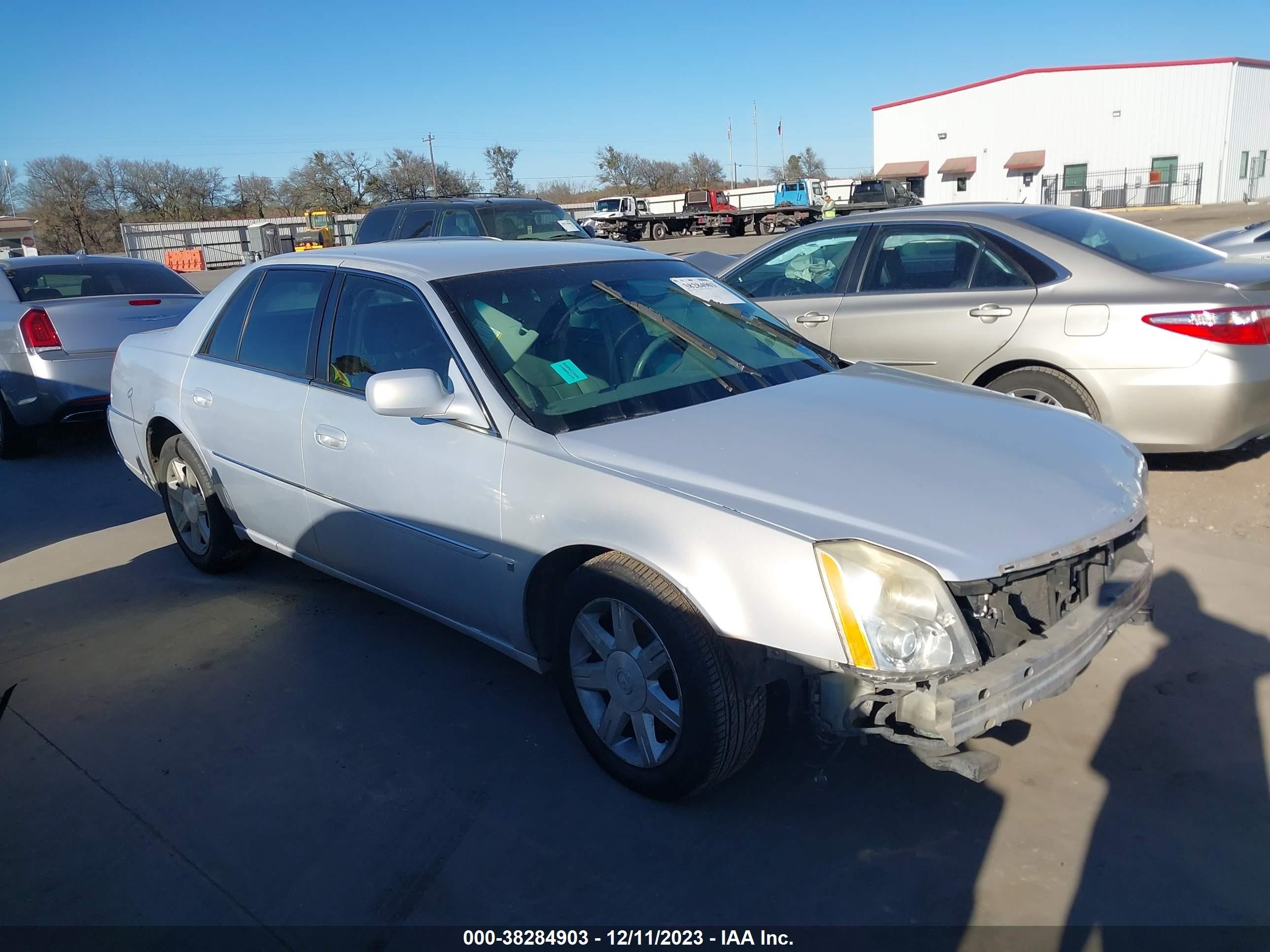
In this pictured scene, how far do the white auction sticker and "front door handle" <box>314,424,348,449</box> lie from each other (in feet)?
4.92

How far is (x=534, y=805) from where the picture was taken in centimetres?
296

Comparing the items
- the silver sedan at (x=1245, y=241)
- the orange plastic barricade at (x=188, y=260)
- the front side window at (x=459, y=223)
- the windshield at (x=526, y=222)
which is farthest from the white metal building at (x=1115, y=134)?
the front side window at (x=459, y=223)

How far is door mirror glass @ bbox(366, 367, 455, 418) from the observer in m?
3.10

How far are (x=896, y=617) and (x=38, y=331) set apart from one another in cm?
739

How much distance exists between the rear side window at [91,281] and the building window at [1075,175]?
5191 cm

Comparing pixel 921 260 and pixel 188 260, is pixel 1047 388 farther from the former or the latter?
pixel 188 260

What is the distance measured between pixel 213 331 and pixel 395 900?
3.07 metres

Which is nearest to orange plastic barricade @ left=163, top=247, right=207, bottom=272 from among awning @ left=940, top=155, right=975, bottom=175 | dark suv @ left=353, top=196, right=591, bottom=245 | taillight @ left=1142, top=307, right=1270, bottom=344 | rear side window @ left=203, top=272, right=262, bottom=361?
dark suv @ left=353, top=196, right=591, bottom=245

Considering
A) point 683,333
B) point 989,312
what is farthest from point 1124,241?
point 683,333

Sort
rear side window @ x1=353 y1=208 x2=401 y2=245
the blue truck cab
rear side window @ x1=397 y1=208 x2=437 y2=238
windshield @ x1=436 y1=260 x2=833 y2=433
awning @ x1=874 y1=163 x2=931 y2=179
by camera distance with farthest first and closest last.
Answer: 1. awning @ x1=874 y1=163 x2=931 y2=179
2. the blue truck cab
3. rear side window @ x1=353 y1=208 x2=401 y2=245
4. rear side window @ x1=397 y1=208 x2=437 y2=238
5. windshield @ x1=436 y1=260 x2=833 y2=433

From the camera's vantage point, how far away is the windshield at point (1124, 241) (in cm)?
530

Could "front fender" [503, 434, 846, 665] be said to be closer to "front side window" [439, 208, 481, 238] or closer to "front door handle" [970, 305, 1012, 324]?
"front door handle" [970, 305, 1012, 324]

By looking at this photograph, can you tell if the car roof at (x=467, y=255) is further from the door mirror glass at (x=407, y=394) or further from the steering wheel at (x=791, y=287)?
the steering wheel at (x=791, y=287)

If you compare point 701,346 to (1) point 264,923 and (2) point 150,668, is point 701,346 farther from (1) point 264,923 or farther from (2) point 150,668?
(2) point 150,668
